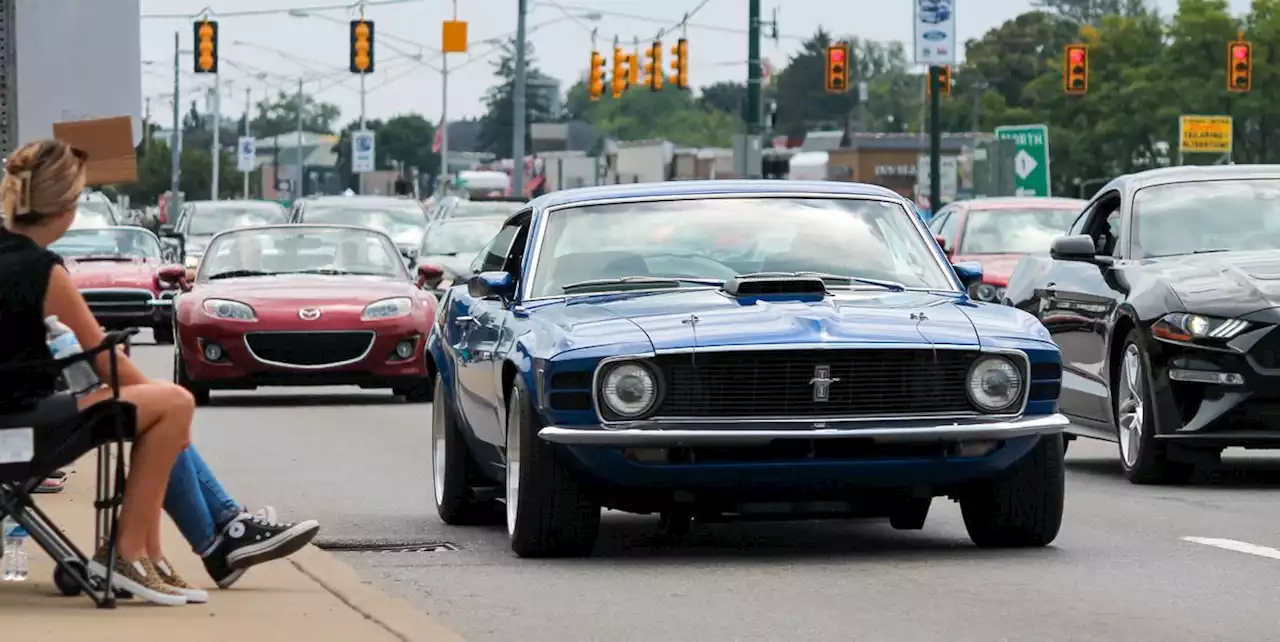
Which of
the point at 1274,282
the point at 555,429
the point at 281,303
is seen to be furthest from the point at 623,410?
the point at 281,303

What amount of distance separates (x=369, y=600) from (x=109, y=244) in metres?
25.0

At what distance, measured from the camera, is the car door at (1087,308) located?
13969mm

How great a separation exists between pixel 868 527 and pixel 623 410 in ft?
6.71

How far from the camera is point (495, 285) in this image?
10734 millimetres

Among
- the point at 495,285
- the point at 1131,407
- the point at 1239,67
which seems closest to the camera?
the point at 495,285

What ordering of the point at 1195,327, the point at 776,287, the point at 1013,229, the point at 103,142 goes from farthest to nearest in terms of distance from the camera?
the point at 1013,229
the point at 1195,327
the point at 103,142
the point at 776,287

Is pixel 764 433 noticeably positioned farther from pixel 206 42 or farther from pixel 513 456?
pixel 206 42

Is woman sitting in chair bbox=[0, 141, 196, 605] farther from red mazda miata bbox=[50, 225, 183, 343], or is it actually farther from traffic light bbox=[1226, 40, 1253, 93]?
traffic light bbox=[1226, 40, 1253, 93]

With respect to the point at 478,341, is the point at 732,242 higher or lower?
higher

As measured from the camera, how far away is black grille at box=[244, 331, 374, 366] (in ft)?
66.8

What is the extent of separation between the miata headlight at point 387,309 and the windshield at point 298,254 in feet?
2.99

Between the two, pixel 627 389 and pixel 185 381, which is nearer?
pixel 627 389

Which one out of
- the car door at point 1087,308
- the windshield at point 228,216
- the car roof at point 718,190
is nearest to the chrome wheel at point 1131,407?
the car door at point 1087,308

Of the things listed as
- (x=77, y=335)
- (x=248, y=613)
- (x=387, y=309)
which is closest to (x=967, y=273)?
(x=248, y=613)
